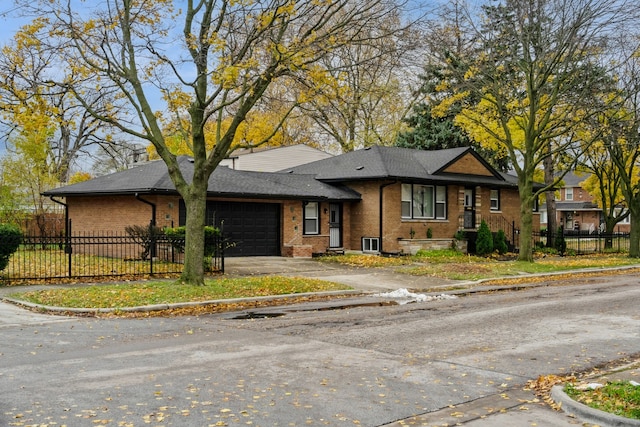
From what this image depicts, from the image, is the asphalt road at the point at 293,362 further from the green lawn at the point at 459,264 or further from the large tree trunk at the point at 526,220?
the large tree trunk at the point at 526,220

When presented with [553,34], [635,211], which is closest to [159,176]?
[553,34]

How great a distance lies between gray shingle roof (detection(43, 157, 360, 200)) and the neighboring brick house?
49.7m

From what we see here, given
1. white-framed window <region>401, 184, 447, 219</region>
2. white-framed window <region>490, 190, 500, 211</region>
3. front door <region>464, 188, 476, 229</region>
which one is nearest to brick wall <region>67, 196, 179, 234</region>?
white-framed window <region>401, 184, 447, 219</region>

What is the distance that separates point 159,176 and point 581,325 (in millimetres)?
19176

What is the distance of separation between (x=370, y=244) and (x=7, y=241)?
57.3 ft

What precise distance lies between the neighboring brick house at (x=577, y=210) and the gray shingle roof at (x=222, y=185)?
49.7 meters

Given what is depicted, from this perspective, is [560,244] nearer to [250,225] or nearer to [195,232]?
[250,225]

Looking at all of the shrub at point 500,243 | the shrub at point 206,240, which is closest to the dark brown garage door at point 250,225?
the shrub at point 206,240

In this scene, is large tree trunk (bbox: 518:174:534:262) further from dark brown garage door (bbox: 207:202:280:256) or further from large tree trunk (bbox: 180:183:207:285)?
large tree trunk (bbox: 180:183:207:285)

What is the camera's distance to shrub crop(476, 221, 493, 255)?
32344mm

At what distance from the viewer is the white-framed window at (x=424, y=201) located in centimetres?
3216

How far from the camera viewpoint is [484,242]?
32375 millimetres

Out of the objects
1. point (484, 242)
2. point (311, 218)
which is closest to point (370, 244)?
point (311, 218)

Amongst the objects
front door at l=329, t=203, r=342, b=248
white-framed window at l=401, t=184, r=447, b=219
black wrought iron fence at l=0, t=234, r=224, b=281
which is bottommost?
black wrought iron fence at l=0, t=234, r=224, b=281
